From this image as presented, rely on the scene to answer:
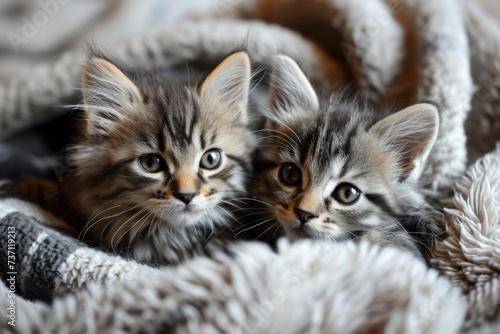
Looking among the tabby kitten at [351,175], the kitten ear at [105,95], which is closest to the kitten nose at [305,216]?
the tabby kitten at [351,175]

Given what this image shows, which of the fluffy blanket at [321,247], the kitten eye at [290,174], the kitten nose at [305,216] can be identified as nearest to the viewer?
the fluffy blanket at [321,247]

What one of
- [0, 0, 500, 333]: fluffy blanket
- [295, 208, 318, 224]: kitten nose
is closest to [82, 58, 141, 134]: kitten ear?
[0, 0, 500, 333]: fluffy blanket

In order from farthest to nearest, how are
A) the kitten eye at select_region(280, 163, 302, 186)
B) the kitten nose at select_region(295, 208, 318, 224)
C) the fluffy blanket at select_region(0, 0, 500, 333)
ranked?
1. the kitten eye at select_region(280, 163, 302, 186)
2. the kitten nose at select_region(295, 208, 318, 224)
3. the fluffy blanket at select_region(0, 0, 500, 333)

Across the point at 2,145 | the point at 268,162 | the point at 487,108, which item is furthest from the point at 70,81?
the point at 487,108

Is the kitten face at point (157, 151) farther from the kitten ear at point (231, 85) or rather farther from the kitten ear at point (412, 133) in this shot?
the kitten ear at point (412, 133)

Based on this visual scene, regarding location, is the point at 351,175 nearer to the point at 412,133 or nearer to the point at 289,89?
the point at 412,133

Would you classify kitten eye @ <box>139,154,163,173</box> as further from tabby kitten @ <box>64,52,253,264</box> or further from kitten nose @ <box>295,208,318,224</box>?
kitten nose @ <box>295,208,318,224</box>
